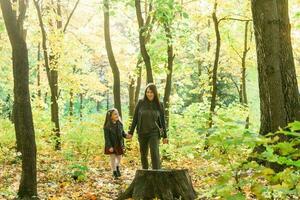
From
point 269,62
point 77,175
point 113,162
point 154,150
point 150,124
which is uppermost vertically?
point 269,62

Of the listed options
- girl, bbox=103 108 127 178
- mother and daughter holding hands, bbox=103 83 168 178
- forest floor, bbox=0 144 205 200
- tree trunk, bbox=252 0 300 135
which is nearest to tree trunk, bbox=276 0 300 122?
tree trunk, bbox=252 0 300 135

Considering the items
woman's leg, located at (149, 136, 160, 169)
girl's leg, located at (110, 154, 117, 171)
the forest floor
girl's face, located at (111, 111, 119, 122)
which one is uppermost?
girl's face, located at (111, 111, 119, 122)

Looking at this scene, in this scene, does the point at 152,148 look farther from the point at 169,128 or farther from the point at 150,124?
the point at 169,128

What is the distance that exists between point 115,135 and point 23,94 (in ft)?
14.9

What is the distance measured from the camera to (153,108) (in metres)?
9.80

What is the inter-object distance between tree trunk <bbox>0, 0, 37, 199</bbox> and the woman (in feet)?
7.36

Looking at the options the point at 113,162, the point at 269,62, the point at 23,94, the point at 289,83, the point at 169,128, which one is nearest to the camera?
the point at 269,62

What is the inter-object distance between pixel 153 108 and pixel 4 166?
7286mm

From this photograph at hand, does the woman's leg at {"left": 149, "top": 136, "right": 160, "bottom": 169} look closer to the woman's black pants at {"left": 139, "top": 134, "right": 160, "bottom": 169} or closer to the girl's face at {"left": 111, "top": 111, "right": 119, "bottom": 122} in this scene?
the woman's black pants at {"left": 139, "top": 134, "right": 160, "bottom": 169}

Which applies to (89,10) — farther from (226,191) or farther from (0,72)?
(226,191)

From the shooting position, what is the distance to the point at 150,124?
9.62 metres

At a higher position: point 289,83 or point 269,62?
point 269,62

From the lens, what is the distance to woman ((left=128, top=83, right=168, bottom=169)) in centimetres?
954

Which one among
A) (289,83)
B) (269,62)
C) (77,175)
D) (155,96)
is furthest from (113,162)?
(269,62)
